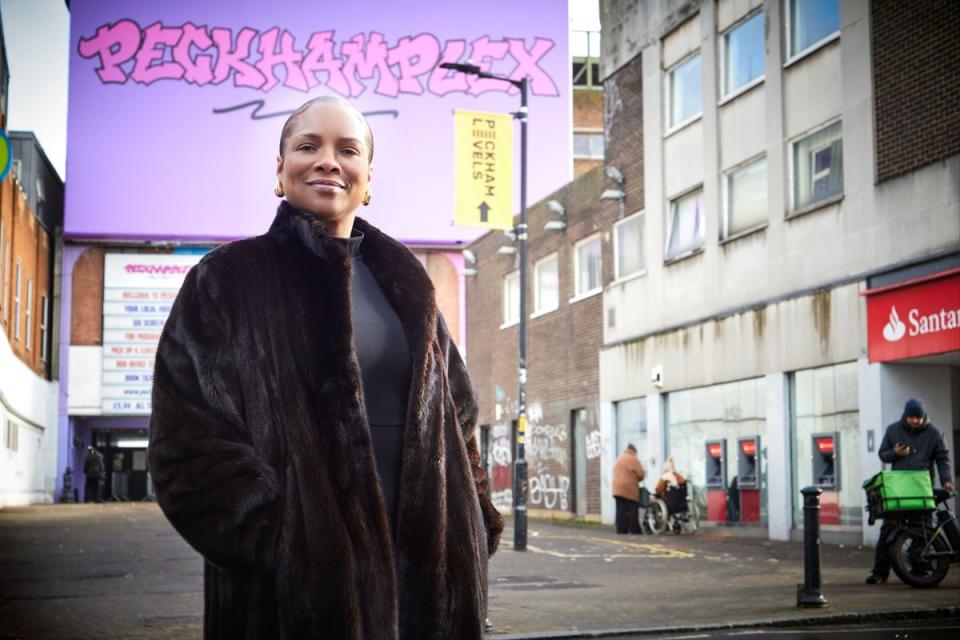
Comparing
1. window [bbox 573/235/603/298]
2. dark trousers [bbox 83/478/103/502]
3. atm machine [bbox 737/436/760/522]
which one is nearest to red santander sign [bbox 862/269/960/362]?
atm machine [bbox 737/436/760/522]

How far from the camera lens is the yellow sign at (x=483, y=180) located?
69.9 ft

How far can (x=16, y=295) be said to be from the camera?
36.9 meters

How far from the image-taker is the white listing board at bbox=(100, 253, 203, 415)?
147ft

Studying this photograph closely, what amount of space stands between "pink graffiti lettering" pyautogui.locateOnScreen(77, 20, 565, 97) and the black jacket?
3384cm

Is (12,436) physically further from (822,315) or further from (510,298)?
(822,315)

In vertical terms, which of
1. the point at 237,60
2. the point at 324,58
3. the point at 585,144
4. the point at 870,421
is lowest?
the point at 870,421

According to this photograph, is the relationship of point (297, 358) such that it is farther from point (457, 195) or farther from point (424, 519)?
point (457, 195)

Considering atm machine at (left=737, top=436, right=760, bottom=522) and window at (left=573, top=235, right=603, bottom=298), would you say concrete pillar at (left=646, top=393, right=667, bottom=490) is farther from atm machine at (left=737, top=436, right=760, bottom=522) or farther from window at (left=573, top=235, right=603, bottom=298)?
window at (left=573, top=235, right=603, bottom=298)

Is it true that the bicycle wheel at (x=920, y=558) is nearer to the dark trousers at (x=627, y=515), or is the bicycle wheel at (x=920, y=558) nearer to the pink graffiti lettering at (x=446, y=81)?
the dark trousers at (x=627, y=515)

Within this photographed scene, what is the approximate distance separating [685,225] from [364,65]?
75.9ft

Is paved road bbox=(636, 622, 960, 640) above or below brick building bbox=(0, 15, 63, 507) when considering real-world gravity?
below

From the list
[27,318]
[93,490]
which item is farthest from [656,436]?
[93,490]

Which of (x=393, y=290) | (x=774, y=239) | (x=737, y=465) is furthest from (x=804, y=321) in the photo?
(x=393, y=290)

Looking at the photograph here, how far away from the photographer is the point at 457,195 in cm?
2133
